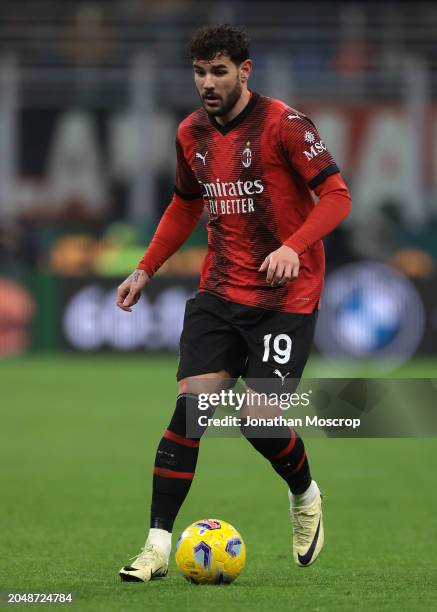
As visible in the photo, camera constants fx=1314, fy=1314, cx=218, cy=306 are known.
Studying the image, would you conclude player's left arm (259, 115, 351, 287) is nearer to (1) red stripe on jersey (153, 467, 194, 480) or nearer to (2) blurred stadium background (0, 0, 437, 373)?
(1) red stripe on jersey (153, 467, 194, 480)

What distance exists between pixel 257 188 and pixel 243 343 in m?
0.65

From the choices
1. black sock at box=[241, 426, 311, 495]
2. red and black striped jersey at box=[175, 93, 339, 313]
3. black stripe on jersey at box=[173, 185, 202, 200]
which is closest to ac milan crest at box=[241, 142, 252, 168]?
red and black striped jersey at box=[175, 93, 339, 313]

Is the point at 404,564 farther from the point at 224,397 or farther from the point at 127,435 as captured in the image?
the point at 127,435

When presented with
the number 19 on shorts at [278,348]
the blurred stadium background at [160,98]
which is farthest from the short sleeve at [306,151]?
the blurred stadium background at [160,98]

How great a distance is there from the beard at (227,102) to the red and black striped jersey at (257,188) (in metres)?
0.09

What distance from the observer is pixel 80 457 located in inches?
390

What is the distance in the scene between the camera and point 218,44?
5234 mm

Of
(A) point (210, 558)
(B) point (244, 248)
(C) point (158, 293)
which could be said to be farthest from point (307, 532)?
(C) point (158, 293)

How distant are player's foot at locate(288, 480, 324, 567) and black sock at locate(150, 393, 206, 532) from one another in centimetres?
63

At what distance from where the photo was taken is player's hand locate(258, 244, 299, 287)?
4996 millimetres

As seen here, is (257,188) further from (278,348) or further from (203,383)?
(203,383)

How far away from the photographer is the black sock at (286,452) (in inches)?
215

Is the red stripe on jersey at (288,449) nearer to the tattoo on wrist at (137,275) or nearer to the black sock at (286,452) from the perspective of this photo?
the black sock at (286,452)

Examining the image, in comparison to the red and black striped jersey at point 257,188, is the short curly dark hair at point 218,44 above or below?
above
